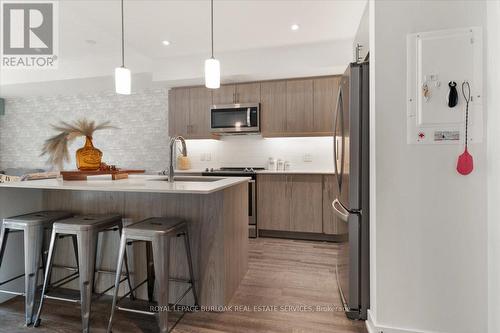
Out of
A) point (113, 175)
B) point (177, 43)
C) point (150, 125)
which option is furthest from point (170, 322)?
point (150, 125)

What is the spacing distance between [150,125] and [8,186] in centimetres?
324

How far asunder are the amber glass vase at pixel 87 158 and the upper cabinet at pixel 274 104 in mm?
2057

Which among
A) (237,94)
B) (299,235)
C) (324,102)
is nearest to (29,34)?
(237,94)

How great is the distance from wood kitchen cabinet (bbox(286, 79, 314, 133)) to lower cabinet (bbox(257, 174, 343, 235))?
29.4 inches

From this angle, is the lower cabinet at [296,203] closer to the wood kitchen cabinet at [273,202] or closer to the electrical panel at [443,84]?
the wood kitchen cabinet at [273,202]

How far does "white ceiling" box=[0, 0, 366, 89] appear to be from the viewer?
2.67 m

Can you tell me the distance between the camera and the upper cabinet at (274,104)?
377cm

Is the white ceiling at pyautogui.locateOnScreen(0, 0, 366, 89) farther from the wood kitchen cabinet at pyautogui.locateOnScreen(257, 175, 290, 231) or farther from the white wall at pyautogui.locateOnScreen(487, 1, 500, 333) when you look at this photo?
the wood kitchen cabinet at pyautogui.locateOnScreen(257, 175, 290, 231)

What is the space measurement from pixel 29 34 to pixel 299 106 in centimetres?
372

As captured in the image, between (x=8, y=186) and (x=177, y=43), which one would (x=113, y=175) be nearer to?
(x=8, y=186)

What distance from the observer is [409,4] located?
1564mm

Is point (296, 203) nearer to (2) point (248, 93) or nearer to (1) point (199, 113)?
(2) point (248, 93)

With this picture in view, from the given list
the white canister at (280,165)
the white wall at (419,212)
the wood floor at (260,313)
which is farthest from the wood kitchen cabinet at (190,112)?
the white wall at (419,212)

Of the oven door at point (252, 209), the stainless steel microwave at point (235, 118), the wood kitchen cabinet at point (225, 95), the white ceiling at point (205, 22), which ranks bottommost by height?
the oven door at point (252, 209)
